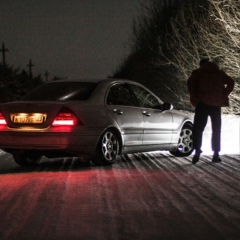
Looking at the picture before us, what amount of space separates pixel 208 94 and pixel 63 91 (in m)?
2.47

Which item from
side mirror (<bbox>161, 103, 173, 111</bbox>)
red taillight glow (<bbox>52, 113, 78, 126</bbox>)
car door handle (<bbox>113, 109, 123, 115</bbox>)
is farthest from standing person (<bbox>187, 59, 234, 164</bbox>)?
red taillight glow (<bbox>52, 113, 78, 126</bbox>)

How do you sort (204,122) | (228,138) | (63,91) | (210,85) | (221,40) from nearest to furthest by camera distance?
(63,91), (210,85), (204,122), (228,138), (221,40)

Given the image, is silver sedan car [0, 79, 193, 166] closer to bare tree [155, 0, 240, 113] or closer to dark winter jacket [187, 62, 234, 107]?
dark winter jacket [187, 62, 234, 107]

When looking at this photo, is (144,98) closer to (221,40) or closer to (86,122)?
(86,122)

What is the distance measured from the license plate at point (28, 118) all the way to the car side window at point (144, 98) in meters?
2.39

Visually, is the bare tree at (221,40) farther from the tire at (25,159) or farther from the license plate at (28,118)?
the license plate at (28,118)

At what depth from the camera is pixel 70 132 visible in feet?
32.7

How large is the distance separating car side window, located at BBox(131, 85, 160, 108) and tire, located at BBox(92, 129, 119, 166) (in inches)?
49.3

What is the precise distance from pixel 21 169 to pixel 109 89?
2027 mm

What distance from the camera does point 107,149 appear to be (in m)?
10.6

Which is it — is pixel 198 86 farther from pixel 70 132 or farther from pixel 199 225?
pixel 199 225

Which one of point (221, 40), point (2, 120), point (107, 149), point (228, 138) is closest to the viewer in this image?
point (2, 120)

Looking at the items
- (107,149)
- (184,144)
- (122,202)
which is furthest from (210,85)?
(122,202)

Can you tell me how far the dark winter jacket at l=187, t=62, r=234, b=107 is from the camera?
10992mm
